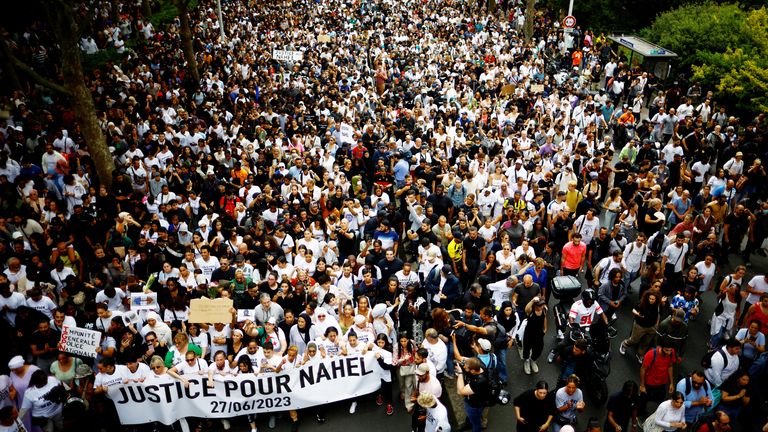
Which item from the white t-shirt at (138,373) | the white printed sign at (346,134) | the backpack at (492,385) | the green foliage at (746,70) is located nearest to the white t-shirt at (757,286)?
the backpack at (492,385)

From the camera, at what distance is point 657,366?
7457 millimetres

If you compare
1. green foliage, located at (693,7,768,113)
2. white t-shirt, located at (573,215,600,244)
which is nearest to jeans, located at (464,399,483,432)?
white t-shirt, located at (573,215,600,244)

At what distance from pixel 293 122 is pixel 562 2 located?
23.0m

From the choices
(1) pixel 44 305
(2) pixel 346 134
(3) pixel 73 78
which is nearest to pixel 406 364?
(1) pixel 44 305

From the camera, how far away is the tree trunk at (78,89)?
12141 mm

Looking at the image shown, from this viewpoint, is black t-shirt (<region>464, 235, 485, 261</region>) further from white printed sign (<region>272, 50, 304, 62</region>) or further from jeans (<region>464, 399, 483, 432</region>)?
white printed sign (<region>272, 50, 304, 62</region>)

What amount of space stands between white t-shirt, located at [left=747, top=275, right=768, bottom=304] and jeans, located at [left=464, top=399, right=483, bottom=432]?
16.2 ft

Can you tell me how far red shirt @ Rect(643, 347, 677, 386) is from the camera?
291 inches

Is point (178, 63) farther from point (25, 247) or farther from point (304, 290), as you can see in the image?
point (304, 290)

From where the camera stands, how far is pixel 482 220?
1143 cm

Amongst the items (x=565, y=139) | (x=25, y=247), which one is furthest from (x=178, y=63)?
(x=565, y=139)

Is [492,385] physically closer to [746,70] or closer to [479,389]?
[479,389]

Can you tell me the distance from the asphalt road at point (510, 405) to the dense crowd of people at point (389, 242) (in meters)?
0.13

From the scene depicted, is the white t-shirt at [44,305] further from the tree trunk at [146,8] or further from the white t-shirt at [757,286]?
the tree trunk at [146,8]
